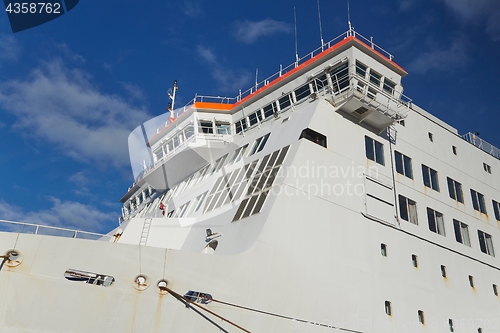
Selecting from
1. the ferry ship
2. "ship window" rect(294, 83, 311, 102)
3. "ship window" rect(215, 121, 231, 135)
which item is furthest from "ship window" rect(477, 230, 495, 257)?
"ship window" rect(215, 121, 231, 135)

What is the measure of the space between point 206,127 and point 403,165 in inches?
414

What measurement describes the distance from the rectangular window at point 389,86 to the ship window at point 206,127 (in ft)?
30.4

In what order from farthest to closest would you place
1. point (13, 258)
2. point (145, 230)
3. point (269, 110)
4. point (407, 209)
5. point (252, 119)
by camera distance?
point (252, 119) < point (269, 110) < point (407, 209) < point (145, 230) < point (13, 258)

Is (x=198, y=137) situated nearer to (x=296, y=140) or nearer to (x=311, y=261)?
(x=296, y=140)

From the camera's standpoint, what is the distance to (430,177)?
22172 mm

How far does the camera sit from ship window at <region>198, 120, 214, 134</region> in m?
25.7

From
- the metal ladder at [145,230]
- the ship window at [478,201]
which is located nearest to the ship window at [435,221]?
the ship window at [478,201]

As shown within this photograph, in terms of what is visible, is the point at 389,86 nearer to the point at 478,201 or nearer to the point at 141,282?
the point at 478,201

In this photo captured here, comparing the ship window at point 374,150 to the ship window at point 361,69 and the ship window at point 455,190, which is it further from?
the ship window at point 455,190

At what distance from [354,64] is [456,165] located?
8150 mm

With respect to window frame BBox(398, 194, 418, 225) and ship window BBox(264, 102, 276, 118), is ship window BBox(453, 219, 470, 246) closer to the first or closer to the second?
window frame BBox(398, 194, 418, 225)

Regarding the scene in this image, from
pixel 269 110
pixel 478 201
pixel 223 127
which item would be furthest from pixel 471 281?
pixel 223 127

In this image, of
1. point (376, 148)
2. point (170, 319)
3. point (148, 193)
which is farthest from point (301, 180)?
point (148, 193)

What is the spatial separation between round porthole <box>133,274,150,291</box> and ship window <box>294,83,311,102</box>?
1242 cm
